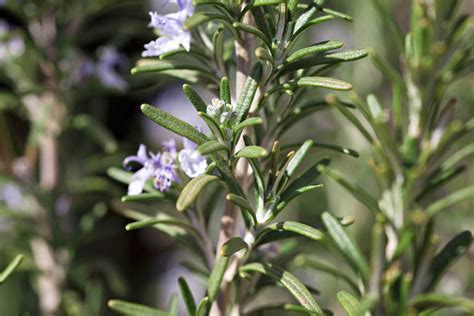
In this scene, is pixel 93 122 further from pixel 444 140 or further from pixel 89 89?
pixel 444 140

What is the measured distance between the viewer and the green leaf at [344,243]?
86 centimetres

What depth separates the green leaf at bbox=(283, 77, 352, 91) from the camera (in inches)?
30.3

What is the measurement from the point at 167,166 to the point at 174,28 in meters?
0.21

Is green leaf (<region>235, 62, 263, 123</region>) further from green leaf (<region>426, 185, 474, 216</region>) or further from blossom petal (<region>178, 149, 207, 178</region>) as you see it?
green leaf (<region>426, 185, 474, 216</region>)

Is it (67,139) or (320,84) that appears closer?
(320,84)

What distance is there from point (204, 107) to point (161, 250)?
1973mm

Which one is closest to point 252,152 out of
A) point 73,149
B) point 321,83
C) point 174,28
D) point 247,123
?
point 247,123

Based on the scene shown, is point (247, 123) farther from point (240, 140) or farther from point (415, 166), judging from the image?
point (415, 166)

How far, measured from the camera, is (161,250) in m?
2.67

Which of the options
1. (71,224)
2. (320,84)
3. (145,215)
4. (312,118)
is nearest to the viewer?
(320,84)

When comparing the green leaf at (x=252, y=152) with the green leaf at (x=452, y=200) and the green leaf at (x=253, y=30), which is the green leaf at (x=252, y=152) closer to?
the green leaf at (x=253, y=30)

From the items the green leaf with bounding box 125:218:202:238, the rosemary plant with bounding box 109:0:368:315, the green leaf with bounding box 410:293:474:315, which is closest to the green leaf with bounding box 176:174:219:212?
the rosemary plant with bounding box 109:0:368:315

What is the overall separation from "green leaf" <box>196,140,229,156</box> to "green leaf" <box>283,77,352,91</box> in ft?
0.45

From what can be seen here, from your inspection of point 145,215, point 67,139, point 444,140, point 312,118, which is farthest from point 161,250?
point 444,140
